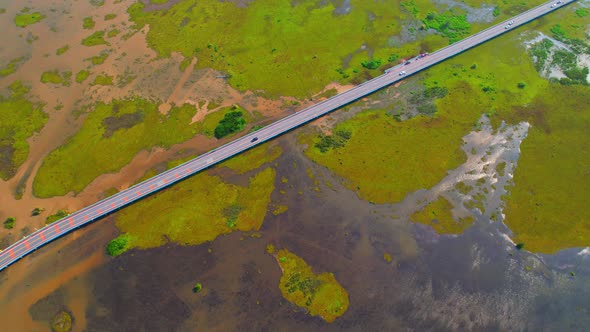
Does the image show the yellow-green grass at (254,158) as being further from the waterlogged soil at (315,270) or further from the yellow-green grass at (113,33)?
the yellow-green grass at (113,33)

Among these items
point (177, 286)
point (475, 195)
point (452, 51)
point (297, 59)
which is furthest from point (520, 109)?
point (177, 286)

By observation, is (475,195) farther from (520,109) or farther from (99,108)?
(99,108)

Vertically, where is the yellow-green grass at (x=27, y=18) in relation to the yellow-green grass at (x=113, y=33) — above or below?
above

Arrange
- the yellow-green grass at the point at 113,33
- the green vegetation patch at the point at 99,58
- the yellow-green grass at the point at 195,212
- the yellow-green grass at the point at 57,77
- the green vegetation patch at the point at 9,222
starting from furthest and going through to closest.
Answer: the yellow-green grass at the point at 113,33 < the green vegetation patch at the point at 99,58 < the yellow-green grass at the point at 57,77 < the green vegetation patch at the point at 9,222 < the yellow-green grass at the point at 195,212

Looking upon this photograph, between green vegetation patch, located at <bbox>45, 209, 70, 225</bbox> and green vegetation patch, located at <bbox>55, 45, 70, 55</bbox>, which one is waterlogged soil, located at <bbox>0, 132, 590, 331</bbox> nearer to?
green vegetation patch, located at <bbox>45, 209, 70, 225</bbox>

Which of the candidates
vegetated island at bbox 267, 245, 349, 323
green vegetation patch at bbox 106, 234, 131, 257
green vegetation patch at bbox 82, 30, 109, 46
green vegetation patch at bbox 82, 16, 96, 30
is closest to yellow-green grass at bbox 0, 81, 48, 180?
green vegetation patch at bbox 82, 30, 109, 46

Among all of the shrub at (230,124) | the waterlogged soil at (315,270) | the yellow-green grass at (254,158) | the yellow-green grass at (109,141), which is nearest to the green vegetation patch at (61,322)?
the waterlogged soil at (315,270)

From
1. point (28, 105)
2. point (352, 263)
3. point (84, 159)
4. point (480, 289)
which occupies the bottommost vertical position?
point (480, 289)
